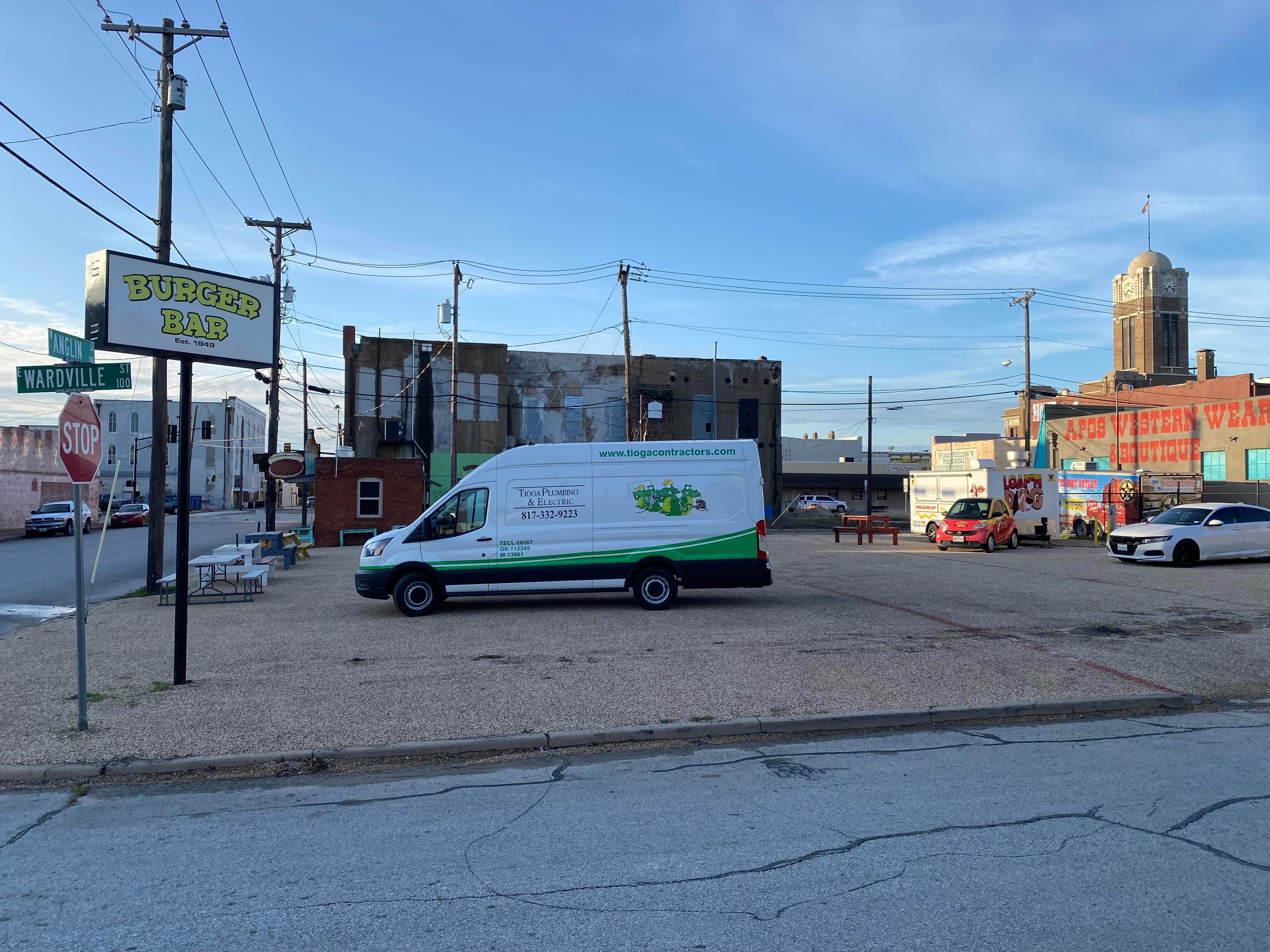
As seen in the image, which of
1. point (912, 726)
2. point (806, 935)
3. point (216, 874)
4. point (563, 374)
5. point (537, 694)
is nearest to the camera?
point (806, 935)

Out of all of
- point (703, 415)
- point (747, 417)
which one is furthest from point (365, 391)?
point (747, 417)

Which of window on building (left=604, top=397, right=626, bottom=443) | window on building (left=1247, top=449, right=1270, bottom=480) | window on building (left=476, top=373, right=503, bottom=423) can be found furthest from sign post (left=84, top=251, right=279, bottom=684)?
window on building (left=1247, top=449, right=1270, bottom=480)

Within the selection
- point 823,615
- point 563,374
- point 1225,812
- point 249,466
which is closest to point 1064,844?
point 1225,812

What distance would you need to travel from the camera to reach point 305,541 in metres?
27.5

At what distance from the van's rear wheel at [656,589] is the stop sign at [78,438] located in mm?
7962

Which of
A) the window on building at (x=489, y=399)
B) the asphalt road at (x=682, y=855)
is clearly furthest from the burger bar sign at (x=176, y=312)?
the window on building at (x=489, y=399)

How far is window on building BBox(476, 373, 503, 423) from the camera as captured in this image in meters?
48.6

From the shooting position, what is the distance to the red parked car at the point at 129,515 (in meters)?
47.1

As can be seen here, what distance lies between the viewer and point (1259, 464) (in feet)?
146

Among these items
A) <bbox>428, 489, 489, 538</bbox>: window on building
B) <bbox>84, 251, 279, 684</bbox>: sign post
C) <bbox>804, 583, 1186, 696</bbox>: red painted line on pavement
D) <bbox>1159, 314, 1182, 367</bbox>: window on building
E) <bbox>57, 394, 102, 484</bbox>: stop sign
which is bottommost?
<bbox>804, 583, 1186, 696</bbox>: red painted line on pavement

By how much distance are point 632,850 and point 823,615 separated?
8650 mm

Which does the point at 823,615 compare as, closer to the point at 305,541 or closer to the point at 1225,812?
the point at 1225,812

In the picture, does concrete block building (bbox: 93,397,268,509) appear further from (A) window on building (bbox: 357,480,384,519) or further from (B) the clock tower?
(B) the clock tower

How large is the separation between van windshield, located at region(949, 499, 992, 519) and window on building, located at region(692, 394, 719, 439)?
79.7 feet
